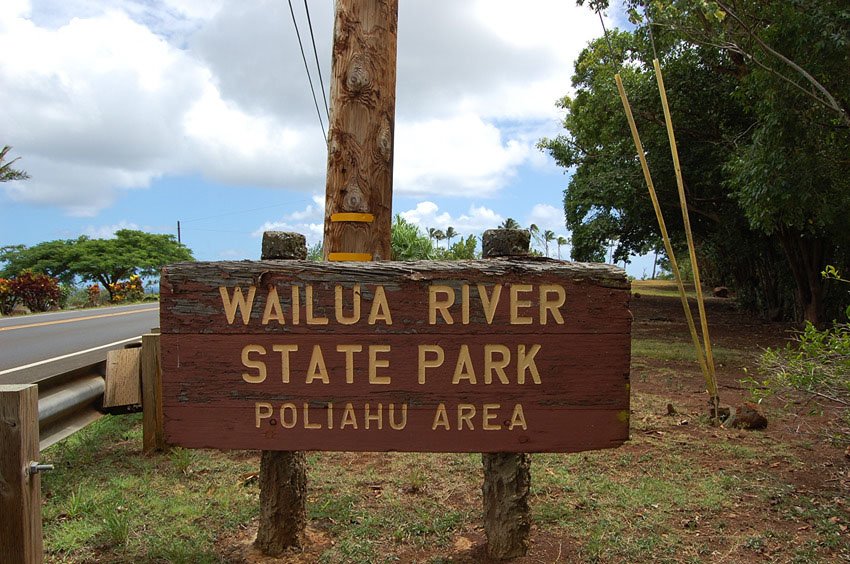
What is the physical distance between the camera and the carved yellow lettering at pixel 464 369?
2316 millimetres

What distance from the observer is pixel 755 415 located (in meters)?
5.70

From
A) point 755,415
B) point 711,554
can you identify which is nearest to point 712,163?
point 755,415

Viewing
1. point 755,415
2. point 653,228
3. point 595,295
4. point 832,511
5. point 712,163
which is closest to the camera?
point 595,295

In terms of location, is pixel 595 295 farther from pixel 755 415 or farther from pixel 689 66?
pixel 689 66

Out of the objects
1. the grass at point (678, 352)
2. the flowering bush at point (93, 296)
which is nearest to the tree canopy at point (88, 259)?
the flowering bush at point (93, 296)

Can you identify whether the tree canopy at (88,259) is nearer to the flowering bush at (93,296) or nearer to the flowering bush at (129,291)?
the flowering bush at (129,291)

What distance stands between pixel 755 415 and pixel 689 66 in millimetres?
9354

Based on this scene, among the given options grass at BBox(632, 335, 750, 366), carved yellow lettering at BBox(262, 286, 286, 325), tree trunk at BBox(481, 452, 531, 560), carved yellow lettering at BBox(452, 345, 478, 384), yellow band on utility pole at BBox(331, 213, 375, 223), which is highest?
yellow band on utility pole at BBox(331, 213, 375, 223)

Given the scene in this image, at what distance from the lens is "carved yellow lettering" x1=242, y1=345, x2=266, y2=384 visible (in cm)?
233

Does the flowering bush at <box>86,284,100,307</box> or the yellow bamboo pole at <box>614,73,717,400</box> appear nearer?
the yellow bamboo pole at <box>614,73,717,400</box>

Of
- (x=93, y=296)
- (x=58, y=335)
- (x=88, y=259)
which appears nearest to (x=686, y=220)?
(x=58, y=335)

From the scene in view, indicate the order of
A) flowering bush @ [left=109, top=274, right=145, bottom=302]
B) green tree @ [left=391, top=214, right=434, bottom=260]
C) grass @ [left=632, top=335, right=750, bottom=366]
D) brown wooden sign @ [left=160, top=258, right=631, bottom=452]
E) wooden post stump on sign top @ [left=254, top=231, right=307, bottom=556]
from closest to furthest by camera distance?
brown wooden sign @ [left=160, top=258, right=631, bottom=452]
wooden post stump on sign top @ [left=254, top=231, right=307, bottom=556]
grass @ [left=632, top=335, right=750, bottom=366]
green tree @ [left=391, top=214, right=434, bottom=260]
flowering bush @ [left=109, top=274, right=145, bottom=302]

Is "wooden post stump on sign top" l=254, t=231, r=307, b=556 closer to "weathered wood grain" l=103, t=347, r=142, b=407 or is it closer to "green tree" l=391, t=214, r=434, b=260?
"weathered wood grain" l=103, t=347, r=142, b=407

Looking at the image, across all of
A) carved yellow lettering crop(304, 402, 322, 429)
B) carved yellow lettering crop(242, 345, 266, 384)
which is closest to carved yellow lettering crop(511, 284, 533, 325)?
carved yellow lettering crop(304, 402, 322, 429)
